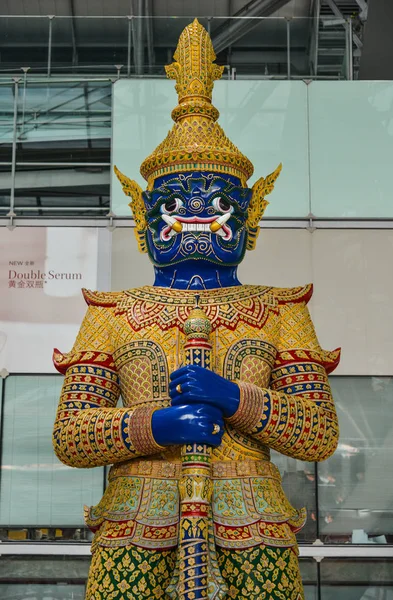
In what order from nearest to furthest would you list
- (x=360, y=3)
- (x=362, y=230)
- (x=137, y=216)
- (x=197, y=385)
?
(x=197, y=385) → (x=137, y=216) → (x=362, y=230) → (x=360, y=3)

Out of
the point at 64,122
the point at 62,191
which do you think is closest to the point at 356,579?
the point at 62,191

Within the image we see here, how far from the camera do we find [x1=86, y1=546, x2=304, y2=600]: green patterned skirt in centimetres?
431

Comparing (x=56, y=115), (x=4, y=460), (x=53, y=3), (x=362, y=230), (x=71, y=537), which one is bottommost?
(x=71, y=537)

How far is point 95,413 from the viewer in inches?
180

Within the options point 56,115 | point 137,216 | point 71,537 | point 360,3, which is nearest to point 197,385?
point 137,216

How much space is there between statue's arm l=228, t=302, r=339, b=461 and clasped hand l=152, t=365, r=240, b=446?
0.31 ft

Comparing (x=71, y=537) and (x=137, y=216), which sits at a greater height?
(x=137, y=216)

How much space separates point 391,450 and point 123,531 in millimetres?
3360

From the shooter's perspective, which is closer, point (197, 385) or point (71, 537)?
point (197, 385)

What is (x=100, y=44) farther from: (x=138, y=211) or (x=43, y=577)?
(x=43, y=577)

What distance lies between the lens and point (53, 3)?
9.04 metres

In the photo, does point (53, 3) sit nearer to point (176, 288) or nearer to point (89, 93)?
point (89, 93)

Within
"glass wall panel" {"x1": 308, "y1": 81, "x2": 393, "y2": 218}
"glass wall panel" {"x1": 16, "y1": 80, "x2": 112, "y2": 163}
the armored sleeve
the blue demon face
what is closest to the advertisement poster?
"glass wall panel" {"x1": 16, "y1": 80, "x2": 112, "y2": 163}

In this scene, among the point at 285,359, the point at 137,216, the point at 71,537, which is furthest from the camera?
the point at 71,537
